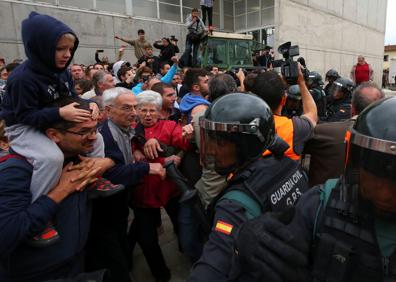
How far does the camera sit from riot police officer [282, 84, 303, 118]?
4.47 metres

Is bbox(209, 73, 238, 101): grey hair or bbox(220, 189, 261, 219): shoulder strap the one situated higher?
bbox(209, 73, 238, 101): grey hair

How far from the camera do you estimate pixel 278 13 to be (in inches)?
641

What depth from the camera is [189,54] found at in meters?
7.19

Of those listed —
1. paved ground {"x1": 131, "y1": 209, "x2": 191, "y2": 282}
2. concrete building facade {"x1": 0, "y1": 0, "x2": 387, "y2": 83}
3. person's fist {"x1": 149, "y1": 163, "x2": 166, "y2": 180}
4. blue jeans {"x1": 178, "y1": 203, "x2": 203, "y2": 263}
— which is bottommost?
paved ground {"x1": 131, "y1": 209, "x2": 191, "y2": 282}

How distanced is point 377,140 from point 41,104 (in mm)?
1686

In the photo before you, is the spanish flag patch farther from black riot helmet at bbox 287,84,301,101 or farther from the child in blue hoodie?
black riot helmet at bbox 287,84,301,101

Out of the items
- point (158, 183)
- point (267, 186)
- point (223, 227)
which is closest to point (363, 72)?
point (158, 183)

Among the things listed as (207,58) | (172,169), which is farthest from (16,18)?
(172,169)

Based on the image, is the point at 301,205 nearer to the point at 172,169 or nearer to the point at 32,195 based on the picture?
the point at 172,169

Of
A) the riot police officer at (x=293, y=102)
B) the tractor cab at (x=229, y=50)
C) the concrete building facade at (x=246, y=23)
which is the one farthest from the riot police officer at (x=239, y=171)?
the concrete building facade at (x=246, y=23)

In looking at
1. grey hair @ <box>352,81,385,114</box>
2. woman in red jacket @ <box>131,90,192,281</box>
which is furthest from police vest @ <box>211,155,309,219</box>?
grey hair @ <box>352,81,385,114</box>

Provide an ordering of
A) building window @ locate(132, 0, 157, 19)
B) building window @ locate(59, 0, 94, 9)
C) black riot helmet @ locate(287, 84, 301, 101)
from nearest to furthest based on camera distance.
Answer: black riot helmet @ locate(287, 84, 301, 101), building window @ locate(59, 0, 94, 9), building window @ locate(132, 0, 157, 19)

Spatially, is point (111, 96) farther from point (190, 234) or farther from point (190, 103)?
point (190, 234)

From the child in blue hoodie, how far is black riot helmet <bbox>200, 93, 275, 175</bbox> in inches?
26.2
